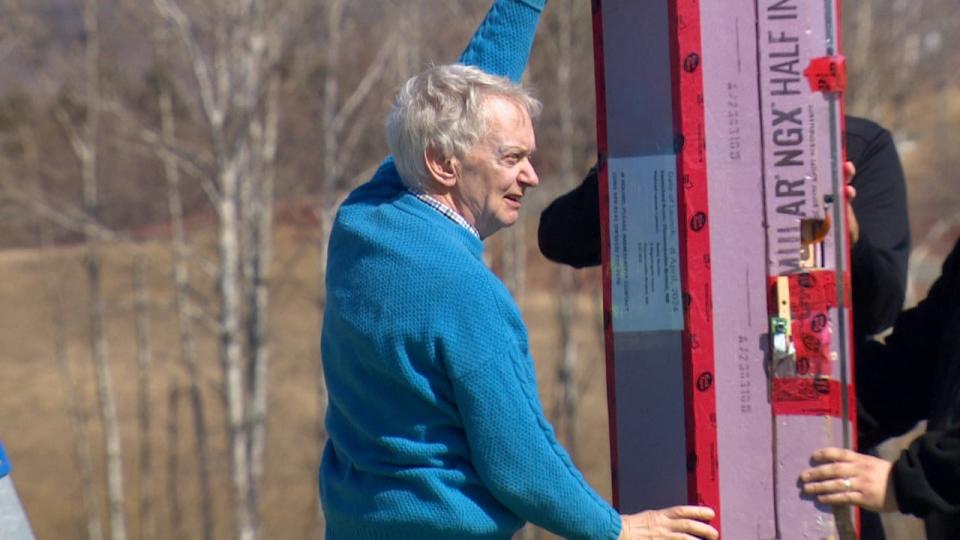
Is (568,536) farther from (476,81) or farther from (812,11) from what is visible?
(812,11)

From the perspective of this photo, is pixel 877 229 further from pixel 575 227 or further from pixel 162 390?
pixel 162 390

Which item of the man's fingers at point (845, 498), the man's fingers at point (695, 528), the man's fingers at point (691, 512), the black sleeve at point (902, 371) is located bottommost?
the man's fingers at point (695, 528)

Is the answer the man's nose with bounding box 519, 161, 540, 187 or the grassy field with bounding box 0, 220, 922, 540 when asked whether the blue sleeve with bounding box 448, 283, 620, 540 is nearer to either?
the man's nose with bounding box 519, 161, 540, 187

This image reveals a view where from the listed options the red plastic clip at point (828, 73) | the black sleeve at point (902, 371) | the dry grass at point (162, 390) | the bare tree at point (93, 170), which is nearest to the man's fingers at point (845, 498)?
the black sleeve at point (902, 371)

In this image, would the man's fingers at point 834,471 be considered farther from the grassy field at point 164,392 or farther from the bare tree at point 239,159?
the grassy field at point 164,392

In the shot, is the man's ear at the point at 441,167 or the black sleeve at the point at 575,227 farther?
the black sleeve at the point at 575,227

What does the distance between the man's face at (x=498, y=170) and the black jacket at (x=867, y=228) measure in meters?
0.46

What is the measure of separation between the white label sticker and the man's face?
0.25 m

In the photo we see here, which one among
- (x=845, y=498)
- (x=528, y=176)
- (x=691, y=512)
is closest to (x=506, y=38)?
(x=528, y=176)

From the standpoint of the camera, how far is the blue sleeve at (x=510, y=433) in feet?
7.30

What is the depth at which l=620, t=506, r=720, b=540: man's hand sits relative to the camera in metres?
2.38

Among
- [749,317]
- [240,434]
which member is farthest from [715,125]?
[240,434]

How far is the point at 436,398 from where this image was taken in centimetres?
228


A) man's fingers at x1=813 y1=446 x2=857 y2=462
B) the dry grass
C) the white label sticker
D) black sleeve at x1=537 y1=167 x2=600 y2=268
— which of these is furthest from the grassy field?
man's fingers at x1=813 y1=446 x2=857 y2=462
